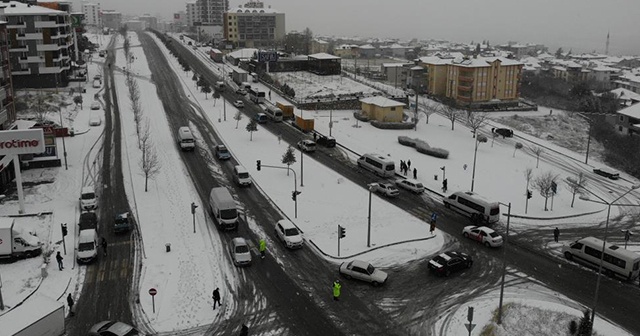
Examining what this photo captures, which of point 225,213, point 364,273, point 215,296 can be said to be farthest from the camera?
point 225,213

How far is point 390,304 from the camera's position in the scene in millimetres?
28391

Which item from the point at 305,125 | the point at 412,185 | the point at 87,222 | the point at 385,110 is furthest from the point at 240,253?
the point at 385,110

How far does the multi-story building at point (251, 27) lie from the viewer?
593 feet

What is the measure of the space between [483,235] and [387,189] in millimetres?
10685

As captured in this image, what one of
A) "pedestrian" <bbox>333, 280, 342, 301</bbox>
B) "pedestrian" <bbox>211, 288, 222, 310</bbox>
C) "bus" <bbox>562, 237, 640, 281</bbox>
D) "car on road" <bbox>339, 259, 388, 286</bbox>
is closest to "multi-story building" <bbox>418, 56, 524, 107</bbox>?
"bus" <bbox>562, 237, 640, 281</bbox>

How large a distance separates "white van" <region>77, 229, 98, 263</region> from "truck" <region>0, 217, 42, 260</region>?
284 centimetres

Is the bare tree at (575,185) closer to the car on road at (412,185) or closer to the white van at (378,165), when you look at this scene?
the car on road at (412,185)

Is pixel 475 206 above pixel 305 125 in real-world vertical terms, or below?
below

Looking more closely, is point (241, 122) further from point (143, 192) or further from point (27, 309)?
point (27, 309)

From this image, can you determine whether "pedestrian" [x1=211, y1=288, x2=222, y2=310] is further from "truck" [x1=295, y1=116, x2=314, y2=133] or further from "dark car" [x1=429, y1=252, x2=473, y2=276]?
"truck" [x1=295, y1=116, x2=314, y2=133]

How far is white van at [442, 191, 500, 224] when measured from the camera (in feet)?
131

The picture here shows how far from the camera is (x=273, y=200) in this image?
43.9 m

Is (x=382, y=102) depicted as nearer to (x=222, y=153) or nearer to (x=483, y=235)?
(x=222, y=153)

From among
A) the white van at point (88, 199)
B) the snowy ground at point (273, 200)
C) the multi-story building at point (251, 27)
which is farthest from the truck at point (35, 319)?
the multi-story building at point (251, 27)
